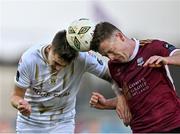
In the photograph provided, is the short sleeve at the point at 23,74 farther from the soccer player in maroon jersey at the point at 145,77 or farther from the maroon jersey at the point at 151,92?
the maroon jersey at the point at 151,92

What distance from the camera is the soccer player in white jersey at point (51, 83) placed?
12.9 feet

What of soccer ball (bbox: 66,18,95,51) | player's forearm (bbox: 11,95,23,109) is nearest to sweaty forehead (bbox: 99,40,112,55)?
soccer ball (bbox: 66,18,95,51)

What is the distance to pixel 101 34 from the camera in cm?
362

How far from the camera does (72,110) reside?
173 inches

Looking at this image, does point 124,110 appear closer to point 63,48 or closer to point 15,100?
point 63,48

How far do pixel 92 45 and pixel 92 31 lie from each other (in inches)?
3.7

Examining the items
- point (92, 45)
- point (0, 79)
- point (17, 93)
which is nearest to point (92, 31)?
point (92, 45)

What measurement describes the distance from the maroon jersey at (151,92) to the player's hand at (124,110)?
9 cm

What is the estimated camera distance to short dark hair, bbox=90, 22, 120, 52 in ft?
11.8

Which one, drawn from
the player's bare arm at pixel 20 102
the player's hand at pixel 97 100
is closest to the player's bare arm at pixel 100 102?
the player's hand at pixel 97 100

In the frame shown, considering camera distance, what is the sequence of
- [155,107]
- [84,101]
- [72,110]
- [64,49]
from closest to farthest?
[155,107]
[64,49]
[72,110]
[84,101]

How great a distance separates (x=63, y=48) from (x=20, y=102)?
45 cm

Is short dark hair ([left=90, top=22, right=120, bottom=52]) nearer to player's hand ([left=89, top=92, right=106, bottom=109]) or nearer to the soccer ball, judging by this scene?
the soccer ball

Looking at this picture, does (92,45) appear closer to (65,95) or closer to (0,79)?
(65,95)
